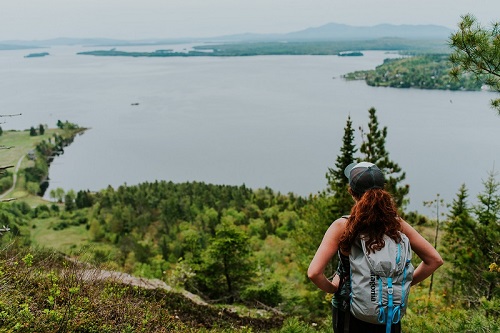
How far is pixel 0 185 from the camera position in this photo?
60531 mm

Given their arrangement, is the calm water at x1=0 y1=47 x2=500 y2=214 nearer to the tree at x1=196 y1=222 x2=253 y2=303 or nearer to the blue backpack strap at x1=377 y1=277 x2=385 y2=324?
the tree at x1=196 y1=222 x2=253 y2=303

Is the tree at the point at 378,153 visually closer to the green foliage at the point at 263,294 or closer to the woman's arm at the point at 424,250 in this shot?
the green foliage at the point at 263,294

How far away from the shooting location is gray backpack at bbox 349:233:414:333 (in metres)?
2.04

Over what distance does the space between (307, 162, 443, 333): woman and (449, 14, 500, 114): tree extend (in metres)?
3.45

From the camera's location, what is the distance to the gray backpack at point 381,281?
2.04 m

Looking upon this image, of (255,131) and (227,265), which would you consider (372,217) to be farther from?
(255,131)

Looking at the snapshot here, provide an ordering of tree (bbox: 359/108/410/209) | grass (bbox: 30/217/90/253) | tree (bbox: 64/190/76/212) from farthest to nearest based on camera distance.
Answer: tree (bbox: 64/190/76/212)
grass (bbox: 30/217/90/253)
tree (bbox: 359/108/410/209)

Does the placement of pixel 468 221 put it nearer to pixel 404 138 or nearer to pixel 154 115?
pixel 404 138

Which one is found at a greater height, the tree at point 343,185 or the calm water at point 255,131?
the tree at point 343,185

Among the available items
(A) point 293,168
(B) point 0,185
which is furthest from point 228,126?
(B) point 0,185

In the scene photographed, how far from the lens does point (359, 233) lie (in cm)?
209

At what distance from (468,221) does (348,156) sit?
14.2 ft

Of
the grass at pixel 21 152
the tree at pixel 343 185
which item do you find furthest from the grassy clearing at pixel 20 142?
the tree at pixel 343 185

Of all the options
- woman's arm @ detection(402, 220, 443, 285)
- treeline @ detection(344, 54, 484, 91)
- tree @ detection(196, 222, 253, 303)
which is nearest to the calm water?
treeline @ detection(344, 54, 484, 91)
